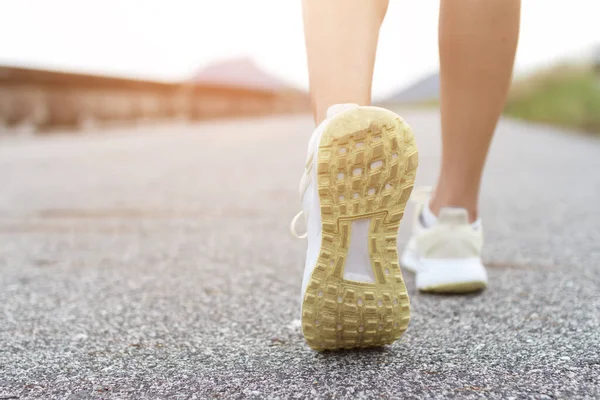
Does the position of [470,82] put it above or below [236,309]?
above

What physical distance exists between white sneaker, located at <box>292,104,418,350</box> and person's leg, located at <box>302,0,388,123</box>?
0.24 feet

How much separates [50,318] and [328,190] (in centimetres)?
70

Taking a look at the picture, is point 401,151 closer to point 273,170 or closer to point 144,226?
point 144,226

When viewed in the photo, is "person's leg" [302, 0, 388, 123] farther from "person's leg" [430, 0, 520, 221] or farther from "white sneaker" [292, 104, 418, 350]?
"person's leg" [430, 0, 520, 221]

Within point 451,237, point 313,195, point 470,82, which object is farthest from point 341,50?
point 451,237

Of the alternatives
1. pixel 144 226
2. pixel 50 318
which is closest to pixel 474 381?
pixel 50 318

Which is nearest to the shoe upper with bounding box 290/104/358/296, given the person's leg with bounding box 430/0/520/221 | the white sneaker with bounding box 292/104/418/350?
the white sneaker with bounding box 292/104/418/350

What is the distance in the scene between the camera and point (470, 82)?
1376 mm

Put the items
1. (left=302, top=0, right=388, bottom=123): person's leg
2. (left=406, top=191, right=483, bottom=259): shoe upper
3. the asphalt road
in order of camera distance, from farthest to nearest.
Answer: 1. (left=406, top=191, right=483, bottom=259): shoe upper
2. (left=302, top=0, right=388, bottom=123): person's leg
3. the asphalt road

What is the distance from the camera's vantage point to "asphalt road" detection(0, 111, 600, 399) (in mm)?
942

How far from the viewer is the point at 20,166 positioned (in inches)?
173

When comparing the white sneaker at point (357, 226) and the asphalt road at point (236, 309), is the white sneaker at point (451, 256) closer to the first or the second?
the asphalt road at point (236, 309)

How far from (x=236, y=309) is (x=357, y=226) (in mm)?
468

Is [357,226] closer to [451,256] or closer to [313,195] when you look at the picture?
[313,195]
